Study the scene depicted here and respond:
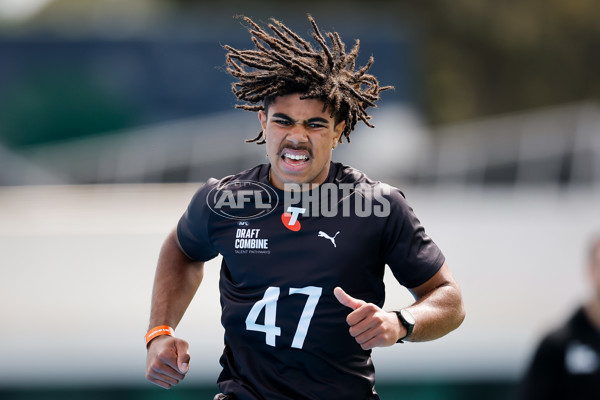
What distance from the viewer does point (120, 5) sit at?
22359mm

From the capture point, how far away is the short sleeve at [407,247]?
3951 millimetres

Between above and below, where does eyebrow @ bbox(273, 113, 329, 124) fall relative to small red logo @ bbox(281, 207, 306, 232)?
above

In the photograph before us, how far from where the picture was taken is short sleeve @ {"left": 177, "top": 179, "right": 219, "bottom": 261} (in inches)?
169

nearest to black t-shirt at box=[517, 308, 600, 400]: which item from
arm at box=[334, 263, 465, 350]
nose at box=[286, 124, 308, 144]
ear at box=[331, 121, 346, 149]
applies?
arm at box=[334, 263, 465, 350]

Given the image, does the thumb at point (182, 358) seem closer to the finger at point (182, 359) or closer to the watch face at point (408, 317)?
the finger at point (182, 359)

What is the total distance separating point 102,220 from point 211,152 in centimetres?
252

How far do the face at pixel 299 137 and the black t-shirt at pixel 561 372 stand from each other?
2.56 m

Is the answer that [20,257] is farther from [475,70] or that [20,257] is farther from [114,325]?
[475,70]

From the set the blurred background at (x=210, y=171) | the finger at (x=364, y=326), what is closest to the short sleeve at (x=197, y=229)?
the finger at (x=364, y=326)

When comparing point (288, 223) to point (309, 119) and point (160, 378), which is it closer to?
point (309, 119)

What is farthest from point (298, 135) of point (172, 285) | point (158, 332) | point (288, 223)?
point (158, 332)

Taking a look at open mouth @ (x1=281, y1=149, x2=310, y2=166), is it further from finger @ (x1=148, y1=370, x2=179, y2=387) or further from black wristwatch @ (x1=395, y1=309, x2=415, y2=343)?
finger @ (x1=148, y1=370, x2=179, y2=387)

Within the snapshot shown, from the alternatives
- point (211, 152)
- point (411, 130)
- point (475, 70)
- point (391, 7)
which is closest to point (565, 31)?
point (475, 70)

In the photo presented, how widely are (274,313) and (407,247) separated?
0.61 m
